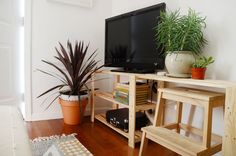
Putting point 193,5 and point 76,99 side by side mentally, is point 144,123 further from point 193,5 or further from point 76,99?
point 193,5

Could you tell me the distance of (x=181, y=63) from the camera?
1379 mm

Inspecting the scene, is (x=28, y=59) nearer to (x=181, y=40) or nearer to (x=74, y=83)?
(x=74, y=83)

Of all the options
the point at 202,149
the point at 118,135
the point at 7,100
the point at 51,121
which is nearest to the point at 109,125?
the point at 118,135

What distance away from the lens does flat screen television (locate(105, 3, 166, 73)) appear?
171 cm

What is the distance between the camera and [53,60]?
2457 mm

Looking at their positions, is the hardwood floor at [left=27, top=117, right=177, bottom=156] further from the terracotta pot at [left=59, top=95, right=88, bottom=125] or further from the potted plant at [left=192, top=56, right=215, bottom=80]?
the potted plant at [left=192, top=56, right=215, bottom=80]

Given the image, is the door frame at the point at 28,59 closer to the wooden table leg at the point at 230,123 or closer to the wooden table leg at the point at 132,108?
the wooden table leg at the point at 132,108

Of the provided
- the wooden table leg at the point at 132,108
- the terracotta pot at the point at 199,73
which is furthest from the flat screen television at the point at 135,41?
the terracotta pot at the point at 199,73

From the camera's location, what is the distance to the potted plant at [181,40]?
1.39 meters

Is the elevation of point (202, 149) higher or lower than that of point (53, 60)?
lower

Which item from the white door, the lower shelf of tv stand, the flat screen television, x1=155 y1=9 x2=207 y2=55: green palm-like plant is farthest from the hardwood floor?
x1=155 y1=9 x2=207 y2=55: green palm-like plant

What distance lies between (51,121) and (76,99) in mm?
481

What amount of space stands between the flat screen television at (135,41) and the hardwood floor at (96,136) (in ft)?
2.23

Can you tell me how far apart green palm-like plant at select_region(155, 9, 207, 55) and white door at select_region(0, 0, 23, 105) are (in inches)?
71.6
